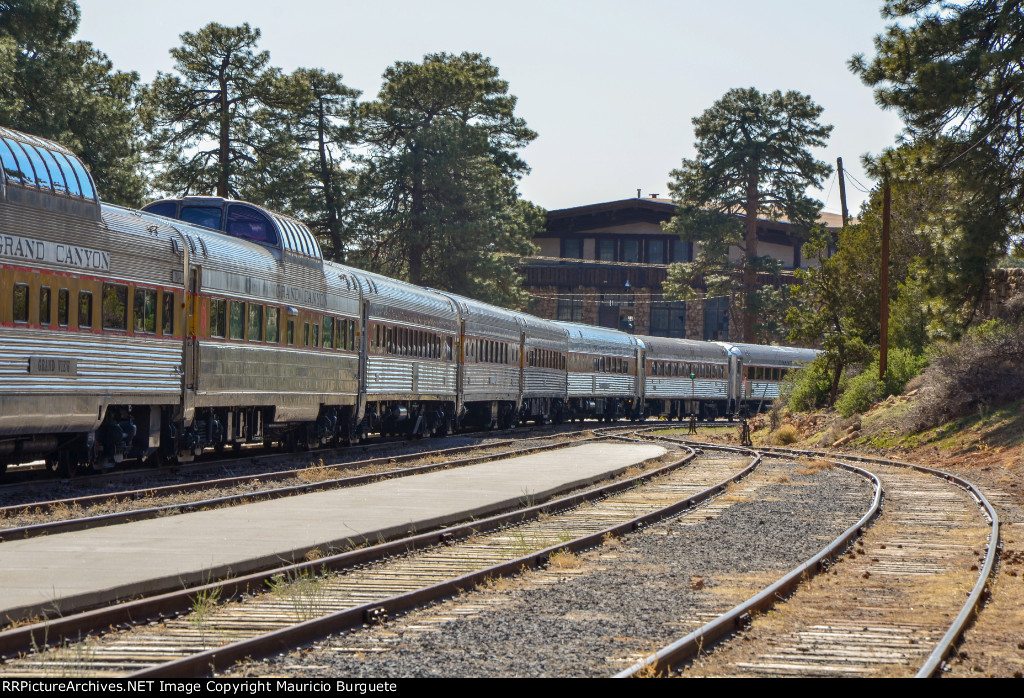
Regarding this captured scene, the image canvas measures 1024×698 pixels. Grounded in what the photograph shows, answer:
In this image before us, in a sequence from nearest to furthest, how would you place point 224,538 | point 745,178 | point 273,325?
point 224,538 → point 273,325 → point 745,178

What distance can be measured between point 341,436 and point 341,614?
19631 mm

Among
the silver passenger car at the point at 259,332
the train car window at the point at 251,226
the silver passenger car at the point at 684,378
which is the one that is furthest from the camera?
the silver passenger car at the point at 684,378

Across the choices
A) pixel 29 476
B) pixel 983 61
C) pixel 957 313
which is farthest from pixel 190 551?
pixel 957 313

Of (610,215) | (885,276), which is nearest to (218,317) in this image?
(885,276)

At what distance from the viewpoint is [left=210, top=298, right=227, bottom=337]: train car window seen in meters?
20.5

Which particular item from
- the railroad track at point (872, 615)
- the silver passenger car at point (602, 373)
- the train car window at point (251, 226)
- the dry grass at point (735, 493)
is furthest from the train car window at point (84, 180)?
the silver passenger car at point (602, 373)

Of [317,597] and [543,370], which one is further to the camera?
[543,370]

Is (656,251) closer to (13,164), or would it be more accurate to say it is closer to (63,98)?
(63,98)

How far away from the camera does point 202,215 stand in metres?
23.8

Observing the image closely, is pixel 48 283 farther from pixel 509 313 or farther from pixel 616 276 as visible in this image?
pixel 616 276

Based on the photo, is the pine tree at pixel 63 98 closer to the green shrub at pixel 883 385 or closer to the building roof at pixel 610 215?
the green shrub at pixel 883 385

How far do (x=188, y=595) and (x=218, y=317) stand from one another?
38.8 feet

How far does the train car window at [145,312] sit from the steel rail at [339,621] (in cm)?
655

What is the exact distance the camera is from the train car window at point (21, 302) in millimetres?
15539
